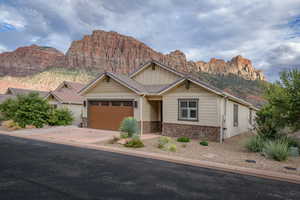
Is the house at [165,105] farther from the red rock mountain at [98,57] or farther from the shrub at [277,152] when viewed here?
the red rock mountain at [98,57]

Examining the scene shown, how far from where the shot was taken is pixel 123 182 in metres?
5.34

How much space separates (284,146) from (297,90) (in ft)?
7.94

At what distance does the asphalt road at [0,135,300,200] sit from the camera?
4.54m

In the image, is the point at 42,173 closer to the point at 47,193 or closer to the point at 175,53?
the point at 47,193

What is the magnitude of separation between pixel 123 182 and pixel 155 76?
13844mm

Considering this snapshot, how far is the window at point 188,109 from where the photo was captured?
13.6 meters

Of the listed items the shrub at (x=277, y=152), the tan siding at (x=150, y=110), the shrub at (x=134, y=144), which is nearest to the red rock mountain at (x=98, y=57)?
the tan siding at (x=150, y=110)

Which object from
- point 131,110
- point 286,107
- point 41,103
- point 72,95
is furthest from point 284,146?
point 72,95

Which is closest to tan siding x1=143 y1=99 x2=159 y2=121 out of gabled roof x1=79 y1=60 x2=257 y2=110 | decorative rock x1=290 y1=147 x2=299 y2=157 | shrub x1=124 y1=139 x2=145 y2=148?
gabled roof x1=79 y1=60 x2=257 y2=110

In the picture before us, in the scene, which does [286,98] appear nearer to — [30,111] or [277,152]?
[277,152]

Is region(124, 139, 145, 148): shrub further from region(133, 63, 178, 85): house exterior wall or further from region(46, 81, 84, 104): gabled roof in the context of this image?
region(46, 81, 84, 104): gabled roof

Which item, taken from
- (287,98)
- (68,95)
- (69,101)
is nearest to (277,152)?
(287,98)

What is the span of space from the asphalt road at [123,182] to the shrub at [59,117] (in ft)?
41.4

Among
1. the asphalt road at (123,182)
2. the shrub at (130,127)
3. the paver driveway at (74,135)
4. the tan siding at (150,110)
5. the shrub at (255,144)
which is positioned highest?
the tan siding at (150,110)
